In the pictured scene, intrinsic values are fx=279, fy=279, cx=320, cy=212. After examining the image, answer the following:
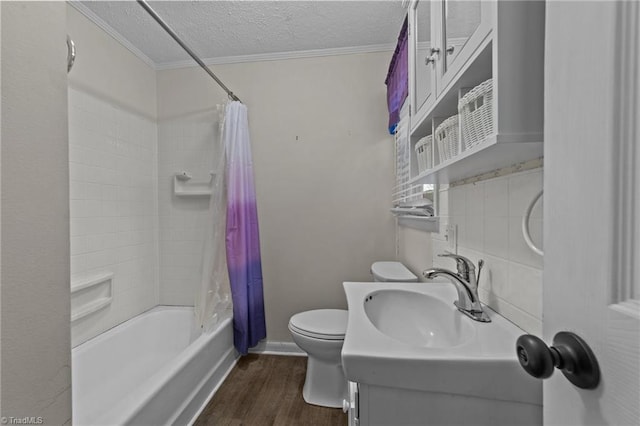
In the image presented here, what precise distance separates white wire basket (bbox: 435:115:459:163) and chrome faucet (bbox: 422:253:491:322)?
38 cm

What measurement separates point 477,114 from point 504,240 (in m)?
0.45

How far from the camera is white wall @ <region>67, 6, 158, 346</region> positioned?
1669 millimetres

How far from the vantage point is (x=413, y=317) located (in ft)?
3.73

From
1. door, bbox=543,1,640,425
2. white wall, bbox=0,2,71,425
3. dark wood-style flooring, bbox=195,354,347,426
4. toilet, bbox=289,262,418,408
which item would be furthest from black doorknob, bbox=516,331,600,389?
dark wood-style flooring, bbox=195,354,347,426

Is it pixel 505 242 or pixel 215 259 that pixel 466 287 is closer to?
pixel 505 242

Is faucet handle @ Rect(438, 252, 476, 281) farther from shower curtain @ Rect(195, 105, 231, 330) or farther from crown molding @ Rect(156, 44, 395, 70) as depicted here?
crown molding @ Rect(156, 44, 395, 70)

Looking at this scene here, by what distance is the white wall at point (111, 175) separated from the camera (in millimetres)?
1669

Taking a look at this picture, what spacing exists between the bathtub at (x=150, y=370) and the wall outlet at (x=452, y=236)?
1475mm

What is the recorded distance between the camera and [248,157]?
209 cm

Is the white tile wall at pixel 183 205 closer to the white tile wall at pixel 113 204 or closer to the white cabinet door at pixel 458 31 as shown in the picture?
the white tile wall at pixel 113 204

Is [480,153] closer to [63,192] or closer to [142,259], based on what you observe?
[63,192]

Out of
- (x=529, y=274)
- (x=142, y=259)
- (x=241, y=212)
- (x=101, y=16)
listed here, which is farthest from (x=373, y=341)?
(x=101, y=16)

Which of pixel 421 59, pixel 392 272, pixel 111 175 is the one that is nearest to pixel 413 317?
pixel 392 272

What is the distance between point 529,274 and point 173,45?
8.52 feet
